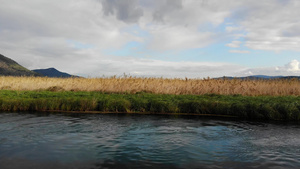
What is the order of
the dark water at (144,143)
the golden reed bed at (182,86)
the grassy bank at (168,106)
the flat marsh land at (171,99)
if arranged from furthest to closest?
the golden reed bed at (182,86) → the flat marsh land at (171,99) → the grassy bank at (168,106) → the dark water at (144,143)

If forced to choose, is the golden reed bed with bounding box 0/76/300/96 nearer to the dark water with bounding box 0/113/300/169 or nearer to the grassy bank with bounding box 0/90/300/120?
the grassy bank with bounding box 0/90/300/120

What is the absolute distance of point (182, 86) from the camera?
64.3ft

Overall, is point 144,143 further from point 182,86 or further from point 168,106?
point 182,86

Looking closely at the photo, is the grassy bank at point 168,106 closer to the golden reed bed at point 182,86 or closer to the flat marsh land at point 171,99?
the flat marsh land at point 171,99

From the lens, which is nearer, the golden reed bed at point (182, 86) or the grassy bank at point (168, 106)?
the grassy bank at point (168, 106)

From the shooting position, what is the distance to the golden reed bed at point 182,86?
19.2m

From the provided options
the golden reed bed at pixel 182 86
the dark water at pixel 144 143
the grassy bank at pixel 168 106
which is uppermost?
the golden reed bed at pixel 182 86

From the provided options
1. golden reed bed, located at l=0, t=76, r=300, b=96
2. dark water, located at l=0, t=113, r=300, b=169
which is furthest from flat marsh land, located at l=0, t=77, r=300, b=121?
dark water, located at l=0, t=113, r=300, b=169

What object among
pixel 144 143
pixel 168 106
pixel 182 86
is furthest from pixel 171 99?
pixel 144 143

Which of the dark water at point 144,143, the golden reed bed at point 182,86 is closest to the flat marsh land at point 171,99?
the golden reed bed at point 182,86

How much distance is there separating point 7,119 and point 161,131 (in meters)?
7.31

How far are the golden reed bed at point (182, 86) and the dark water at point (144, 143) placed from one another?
7.65 meters

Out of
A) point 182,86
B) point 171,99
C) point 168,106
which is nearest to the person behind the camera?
point 168,106

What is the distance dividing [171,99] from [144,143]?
752cm
